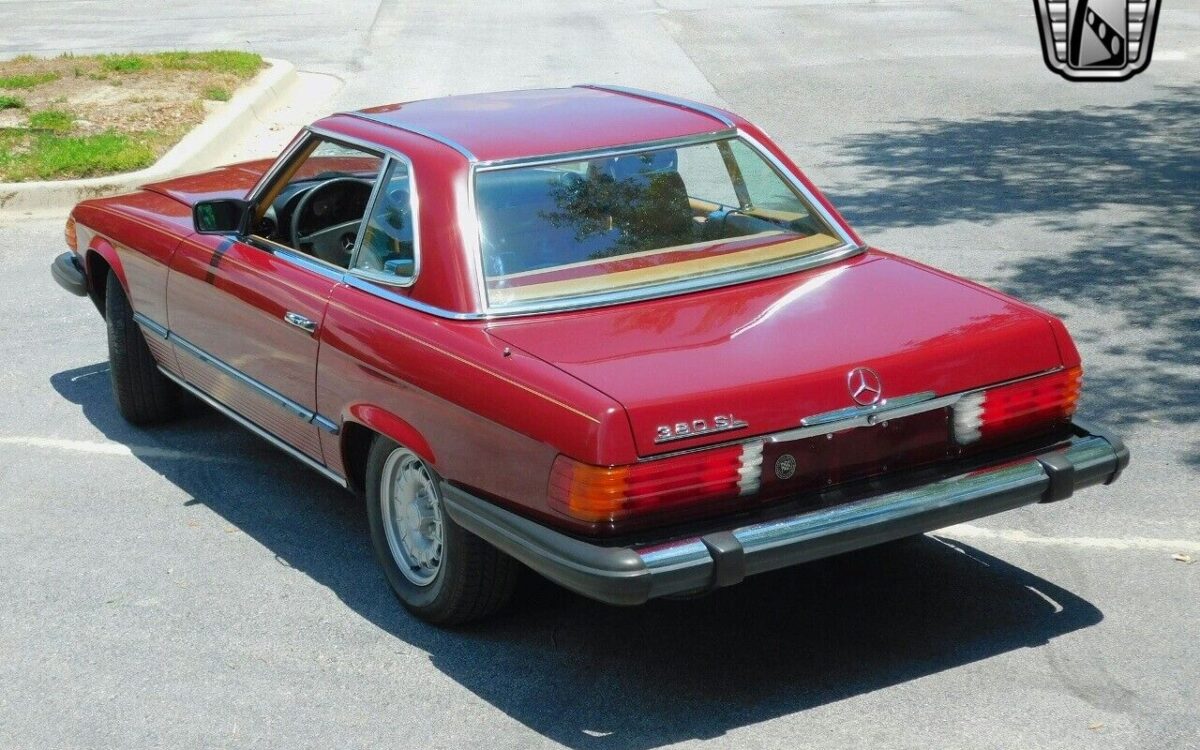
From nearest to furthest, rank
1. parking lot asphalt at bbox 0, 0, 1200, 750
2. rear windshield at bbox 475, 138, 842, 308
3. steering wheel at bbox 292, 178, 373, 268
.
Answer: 1. parking lot asphalt at bbox 0, 0, 1200, 750
2. rear windshield at bbox 475, 138, 842, 308
3. steering wheel at bbox 292, 178, 373, 268

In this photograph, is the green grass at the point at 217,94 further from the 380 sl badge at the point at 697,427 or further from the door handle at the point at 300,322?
the 380 sl badge at the point at 697,427

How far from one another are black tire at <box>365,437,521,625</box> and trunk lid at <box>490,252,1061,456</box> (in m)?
0.63

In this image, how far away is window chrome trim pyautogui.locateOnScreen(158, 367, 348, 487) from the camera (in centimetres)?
523

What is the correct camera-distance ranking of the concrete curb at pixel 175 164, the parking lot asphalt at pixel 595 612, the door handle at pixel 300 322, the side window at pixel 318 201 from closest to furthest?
the parking lot asphalt at pixel 595 612 → the door handle at pixel 300 322 → the side window at pixel 318 201 → the concrete curb at pixel 175 164

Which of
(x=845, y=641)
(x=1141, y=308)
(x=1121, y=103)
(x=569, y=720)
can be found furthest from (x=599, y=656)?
(x=1121, y=103)

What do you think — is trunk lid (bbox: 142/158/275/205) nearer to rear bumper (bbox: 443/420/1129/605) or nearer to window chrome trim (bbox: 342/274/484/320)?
window chrome trim (bbox: 342/274/484/320)

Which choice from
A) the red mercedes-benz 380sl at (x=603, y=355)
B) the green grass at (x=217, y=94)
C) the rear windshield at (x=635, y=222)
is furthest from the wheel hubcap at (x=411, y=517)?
the green grass at (x=217, y=94)

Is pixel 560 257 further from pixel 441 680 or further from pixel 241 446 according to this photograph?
pixel 241 446

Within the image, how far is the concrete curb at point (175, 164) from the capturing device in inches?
433

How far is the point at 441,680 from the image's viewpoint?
177 inches

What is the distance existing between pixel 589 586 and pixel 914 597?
1453mm

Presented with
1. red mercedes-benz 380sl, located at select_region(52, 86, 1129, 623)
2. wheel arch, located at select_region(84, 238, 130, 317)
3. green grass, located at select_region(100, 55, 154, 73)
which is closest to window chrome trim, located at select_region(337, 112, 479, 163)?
red mercedes-benz 380sl, located at select_region(52, 86, 1129, 623)

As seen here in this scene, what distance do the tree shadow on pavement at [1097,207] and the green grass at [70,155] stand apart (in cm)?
534

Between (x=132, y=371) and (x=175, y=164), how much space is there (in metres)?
5.30
